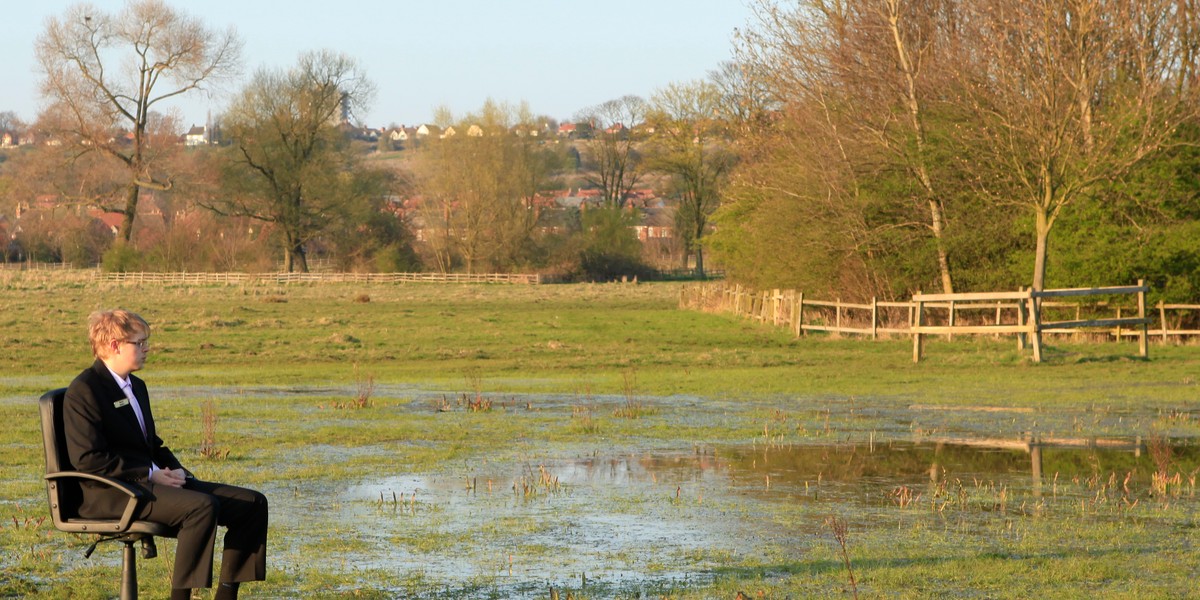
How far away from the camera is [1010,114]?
31891mm

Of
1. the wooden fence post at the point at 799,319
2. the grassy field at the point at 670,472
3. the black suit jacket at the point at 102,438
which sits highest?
the black suit jacket at the point at 102,438

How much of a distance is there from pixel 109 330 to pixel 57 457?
0.65 meters

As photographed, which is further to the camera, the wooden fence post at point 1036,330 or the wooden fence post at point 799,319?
the wooden fence post at point 799,319

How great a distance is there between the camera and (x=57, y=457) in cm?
656

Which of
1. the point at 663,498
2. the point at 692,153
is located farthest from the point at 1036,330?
the point at 692,153

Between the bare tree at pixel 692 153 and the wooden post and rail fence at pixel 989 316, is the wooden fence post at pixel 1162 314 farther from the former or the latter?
the bare tree at pixel 692 153

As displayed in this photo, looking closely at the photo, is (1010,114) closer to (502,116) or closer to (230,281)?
(230,281)

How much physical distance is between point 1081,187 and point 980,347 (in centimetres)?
429

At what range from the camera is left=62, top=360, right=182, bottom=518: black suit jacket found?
6531mm

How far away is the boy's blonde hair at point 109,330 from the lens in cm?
665

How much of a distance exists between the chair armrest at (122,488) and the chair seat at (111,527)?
40 mm

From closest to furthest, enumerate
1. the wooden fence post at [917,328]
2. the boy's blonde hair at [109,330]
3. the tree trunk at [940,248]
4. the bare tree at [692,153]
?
1. the boy's blonde hair at [109,330]
2. the wooden fence post at [917,328]
3. the tree trunk at [940,248]
4. the bare tree at [692,153]

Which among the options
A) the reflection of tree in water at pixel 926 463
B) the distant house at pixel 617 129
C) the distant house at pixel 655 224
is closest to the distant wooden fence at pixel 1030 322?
the reflection of tree in water at pixel 926 463

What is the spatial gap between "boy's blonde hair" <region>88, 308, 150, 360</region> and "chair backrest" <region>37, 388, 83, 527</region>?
0.30m
